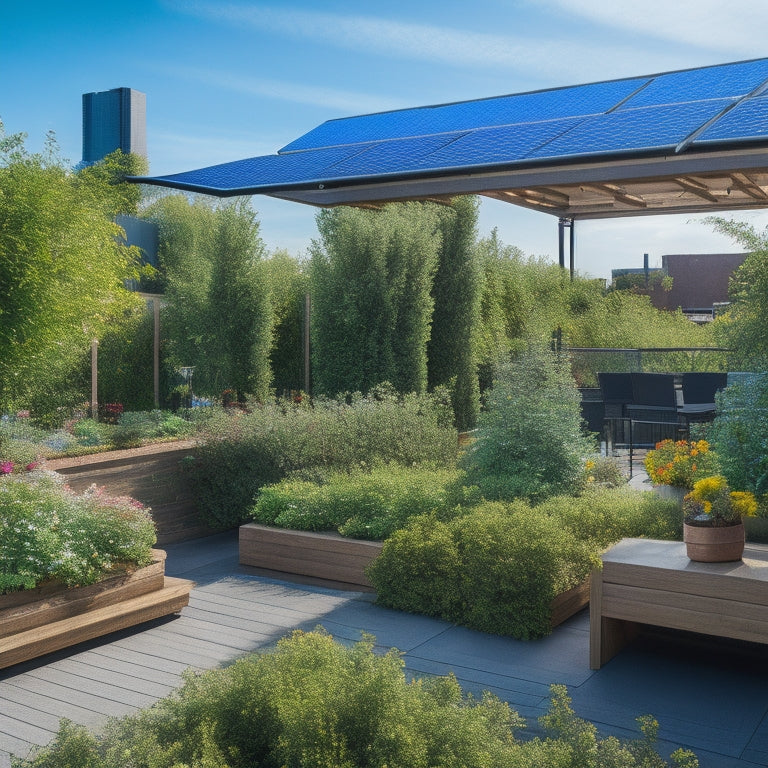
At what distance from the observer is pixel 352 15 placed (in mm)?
9383

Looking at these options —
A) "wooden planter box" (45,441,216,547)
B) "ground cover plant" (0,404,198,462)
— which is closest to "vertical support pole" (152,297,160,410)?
"ground cover plant" (0,404,198,462)

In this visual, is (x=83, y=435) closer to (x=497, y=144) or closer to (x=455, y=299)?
(x=455, y=299)

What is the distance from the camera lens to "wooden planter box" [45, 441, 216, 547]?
7.15 meters

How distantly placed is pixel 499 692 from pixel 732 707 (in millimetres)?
1056

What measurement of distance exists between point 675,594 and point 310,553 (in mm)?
2785

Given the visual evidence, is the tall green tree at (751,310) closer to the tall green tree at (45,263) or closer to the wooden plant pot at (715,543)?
the wooden plant pot at (715,543)

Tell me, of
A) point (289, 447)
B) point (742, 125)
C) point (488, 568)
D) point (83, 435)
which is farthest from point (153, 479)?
point (742, 125)

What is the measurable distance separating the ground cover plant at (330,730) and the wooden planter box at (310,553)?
282 centimetres

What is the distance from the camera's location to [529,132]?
502 centimetres

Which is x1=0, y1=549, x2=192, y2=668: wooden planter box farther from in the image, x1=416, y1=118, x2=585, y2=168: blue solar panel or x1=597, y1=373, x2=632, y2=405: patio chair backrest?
x1=597, y1=373, x2=632, y2=405: patio chair backrest

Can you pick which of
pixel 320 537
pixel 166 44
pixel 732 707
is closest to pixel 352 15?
pixel 320 537

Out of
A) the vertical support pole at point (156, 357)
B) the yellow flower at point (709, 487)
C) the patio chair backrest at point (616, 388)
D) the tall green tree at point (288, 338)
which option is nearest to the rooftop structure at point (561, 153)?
the yellow flower at point (709, 487)

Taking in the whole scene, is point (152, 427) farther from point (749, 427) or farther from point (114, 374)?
point (749, 427)

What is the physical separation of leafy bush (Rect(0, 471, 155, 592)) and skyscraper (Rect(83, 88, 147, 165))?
8935 centimetres
